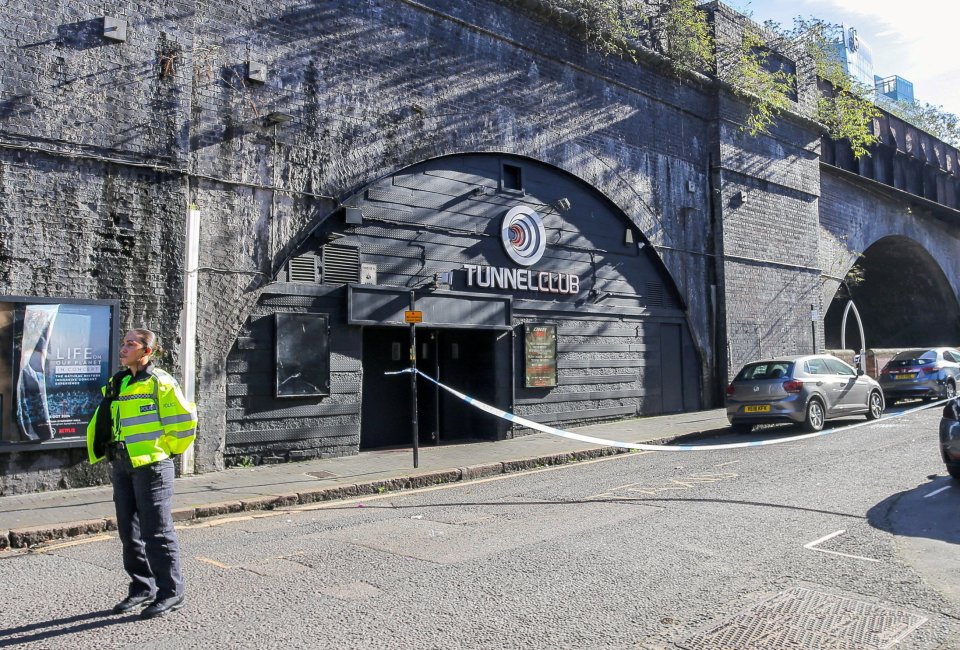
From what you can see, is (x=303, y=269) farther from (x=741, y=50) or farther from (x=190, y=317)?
(x=741, y=50)

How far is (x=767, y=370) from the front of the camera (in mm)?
14961

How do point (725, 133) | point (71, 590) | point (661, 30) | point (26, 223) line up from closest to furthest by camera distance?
point (71, 590) → point (26, 223) → point (661, 30) → point (725, 133)

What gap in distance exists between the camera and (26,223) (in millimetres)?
9469

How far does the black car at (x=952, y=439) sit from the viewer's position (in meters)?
8.59

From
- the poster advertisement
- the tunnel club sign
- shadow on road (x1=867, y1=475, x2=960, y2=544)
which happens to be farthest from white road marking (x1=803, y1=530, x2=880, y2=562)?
the tunnel club sign

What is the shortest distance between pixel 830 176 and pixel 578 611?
79.9 feet

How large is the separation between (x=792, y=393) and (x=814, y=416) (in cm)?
71

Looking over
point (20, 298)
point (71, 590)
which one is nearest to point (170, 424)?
point (71, 590)

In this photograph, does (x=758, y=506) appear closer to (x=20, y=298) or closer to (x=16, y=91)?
(x=20, y=298)

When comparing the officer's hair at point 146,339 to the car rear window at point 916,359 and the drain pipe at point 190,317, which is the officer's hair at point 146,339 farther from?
the car rear window at point 916,359

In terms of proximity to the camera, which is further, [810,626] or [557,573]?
[557,573]

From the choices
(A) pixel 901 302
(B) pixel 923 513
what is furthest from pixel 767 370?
(A) pixel 901 302

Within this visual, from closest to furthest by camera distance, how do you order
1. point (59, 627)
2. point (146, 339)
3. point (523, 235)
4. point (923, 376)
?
point (59, 627) → point (146, 339) → point (523, 235) → point (923, 376)

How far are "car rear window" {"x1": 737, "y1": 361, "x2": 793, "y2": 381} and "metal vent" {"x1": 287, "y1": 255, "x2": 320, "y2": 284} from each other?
8.61 metres
